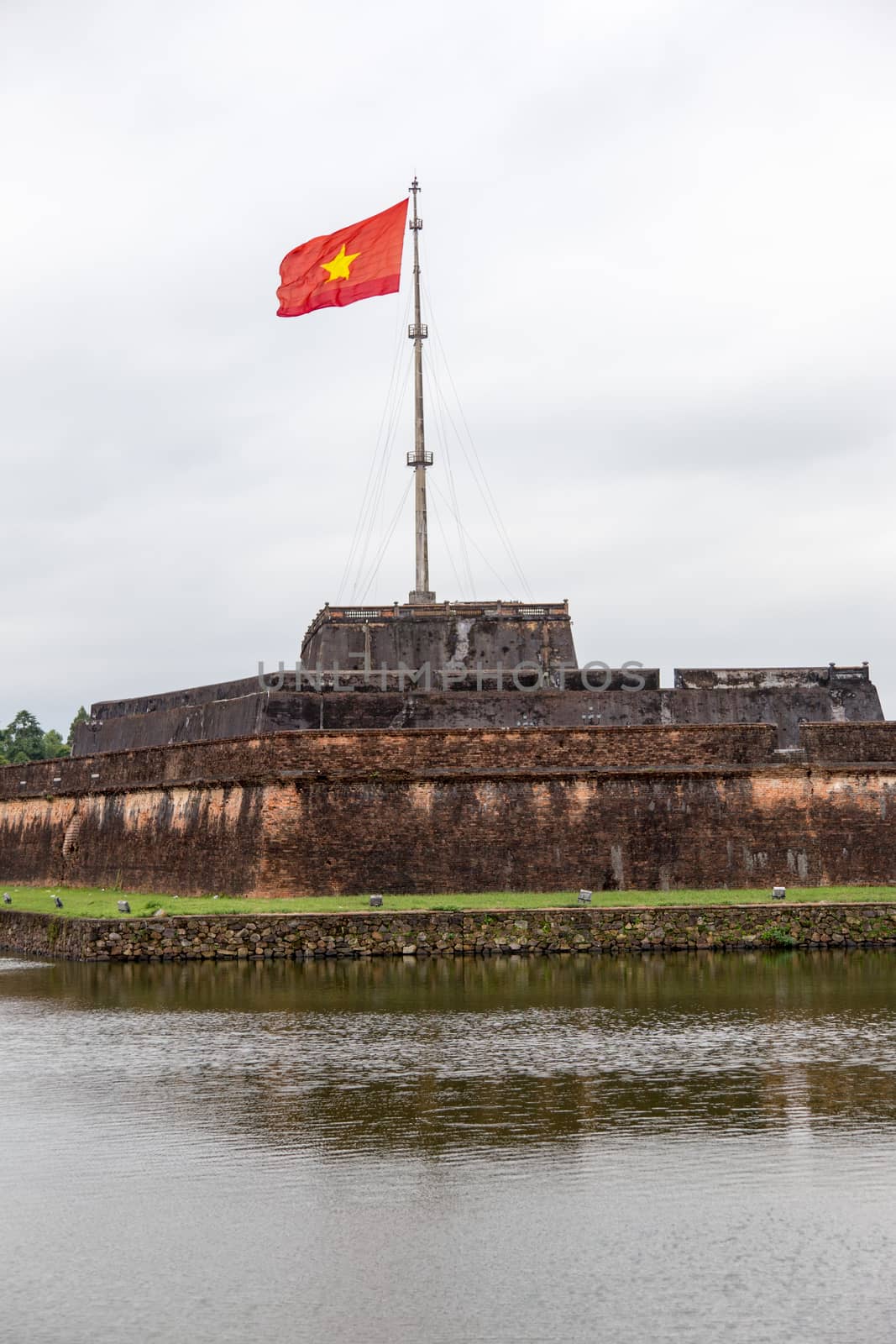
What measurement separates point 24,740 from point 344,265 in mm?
35846

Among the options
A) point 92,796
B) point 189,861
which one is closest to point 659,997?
point 189,861

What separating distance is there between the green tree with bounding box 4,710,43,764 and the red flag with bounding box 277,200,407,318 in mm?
33543

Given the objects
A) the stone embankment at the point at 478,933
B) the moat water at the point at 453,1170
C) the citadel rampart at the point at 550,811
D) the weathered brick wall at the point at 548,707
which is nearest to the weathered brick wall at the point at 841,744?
the citadel rampart at the point at 550,811

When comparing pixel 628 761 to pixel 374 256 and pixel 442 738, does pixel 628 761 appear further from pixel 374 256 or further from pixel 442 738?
pixel 374 256

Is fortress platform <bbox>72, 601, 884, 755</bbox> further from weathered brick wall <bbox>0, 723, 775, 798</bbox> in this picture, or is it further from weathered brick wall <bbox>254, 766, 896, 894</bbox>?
weathered brick wall <bbox>254, 766, 896, 894</bbox>

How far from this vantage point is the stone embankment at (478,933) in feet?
60.6

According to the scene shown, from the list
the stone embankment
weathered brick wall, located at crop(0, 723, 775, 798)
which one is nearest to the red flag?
weathered brick wall, located at crop(0, 723, 775, 798)

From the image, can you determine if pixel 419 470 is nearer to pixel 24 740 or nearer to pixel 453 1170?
pixel 453 1170

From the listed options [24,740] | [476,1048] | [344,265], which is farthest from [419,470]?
[24,740]

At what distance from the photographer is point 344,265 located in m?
25.4

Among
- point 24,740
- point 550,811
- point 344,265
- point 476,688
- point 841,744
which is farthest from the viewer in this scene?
point 24,740

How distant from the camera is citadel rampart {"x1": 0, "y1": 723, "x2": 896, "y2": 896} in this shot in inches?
817

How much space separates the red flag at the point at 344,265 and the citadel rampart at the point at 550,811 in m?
8.05

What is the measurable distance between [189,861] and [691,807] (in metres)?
7.29
